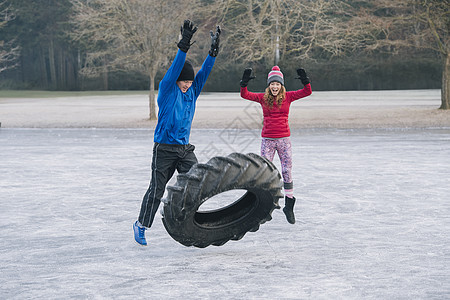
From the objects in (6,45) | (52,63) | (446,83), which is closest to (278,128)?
(446,83)

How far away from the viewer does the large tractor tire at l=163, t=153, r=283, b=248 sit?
536 cm

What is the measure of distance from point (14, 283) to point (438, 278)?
11.4 feet

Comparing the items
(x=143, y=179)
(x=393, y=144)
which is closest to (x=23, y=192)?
(x=143, y=179)

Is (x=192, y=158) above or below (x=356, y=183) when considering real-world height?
above

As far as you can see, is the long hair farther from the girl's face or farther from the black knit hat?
the black knit hat

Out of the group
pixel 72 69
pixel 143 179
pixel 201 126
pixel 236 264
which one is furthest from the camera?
pixel 72 69

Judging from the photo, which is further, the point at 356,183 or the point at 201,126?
the point at 201,126

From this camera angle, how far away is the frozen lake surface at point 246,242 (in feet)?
15.6

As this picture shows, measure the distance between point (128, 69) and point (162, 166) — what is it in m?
49.2

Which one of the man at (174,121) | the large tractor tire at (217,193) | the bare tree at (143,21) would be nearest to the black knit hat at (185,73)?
the man at (174,121)

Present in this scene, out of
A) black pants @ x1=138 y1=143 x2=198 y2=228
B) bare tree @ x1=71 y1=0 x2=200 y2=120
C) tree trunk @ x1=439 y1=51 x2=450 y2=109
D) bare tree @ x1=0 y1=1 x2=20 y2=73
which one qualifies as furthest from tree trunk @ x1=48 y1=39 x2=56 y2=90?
black pants @ x1=138 y1=143 x2=198 y2=228

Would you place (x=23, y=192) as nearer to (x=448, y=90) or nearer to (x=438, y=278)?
(x=438, y=278)

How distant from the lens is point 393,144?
15469mm

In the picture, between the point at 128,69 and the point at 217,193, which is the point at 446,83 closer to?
the point at 217,193
